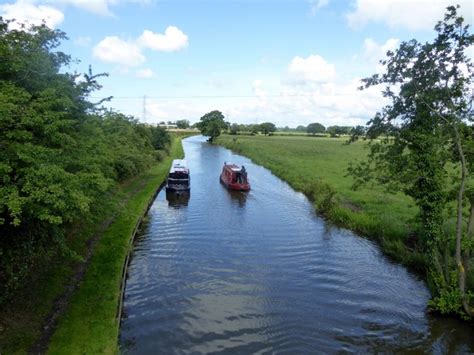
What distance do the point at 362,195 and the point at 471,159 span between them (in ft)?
58.1

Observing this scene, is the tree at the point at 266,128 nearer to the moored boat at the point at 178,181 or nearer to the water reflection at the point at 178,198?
the water reflection at the point at 178,198

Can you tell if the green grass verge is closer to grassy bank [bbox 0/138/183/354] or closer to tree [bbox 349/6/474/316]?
grassy bank [bbox 0/138/183/354]

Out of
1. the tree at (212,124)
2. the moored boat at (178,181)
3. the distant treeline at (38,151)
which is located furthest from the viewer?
the tree at (212,124)

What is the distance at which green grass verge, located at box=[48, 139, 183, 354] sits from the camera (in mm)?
11328

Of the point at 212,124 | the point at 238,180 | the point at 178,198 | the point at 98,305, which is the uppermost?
the point at 212,124

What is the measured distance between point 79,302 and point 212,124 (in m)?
112

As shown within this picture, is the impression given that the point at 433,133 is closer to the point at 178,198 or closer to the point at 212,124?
the point at 178,198

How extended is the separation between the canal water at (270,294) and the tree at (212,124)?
96229 mm

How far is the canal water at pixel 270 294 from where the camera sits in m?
13.2

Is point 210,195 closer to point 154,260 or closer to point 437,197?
point 154,260

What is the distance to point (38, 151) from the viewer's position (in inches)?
400

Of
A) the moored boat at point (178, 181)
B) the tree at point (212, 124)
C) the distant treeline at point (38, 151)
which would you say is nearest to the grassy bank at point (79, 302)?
the distant treeline at point (38, 151)

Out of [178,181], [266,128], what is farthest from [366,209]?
[266,128]

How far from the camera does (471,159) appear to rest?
49.1 ft
